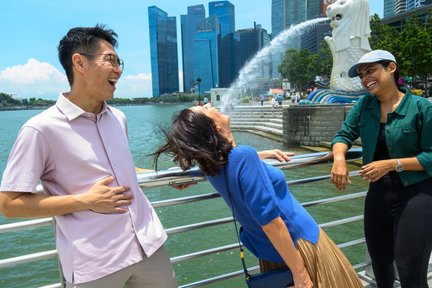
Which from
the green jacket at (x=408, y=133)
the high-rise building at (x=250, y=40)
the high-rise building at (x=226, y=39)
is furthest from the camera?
the high-rise building at (x=226, y=39)

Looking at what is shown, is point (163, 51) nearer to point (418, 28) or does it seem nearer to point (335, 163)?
point (418, 28)

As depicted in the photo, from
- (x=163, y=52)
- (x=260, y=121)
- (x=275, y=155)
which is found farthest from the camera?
(x=163, y=52)

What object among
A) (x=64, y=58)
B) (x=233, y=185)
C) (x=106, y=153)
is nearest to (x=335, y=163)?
(x=233, y=185)

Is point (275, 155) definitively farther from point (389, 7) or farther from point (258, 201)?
point (389, 7)

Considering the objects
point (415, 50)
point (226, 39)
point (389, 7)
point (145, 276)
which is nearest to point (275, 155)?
point (145, 276)

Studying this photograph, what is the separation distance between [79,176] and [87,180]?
0.11 feet

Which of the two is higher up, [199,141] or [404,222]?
[199,141]

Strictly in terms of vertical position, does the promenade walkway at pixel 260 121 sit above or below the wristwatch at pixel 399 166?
below

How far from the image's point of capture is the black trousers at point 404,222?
1859mm

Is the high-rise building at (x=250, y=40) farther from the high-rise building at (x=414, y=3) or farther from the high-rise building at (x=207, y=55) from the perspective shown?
the high-rise building at (x=414, y=3)

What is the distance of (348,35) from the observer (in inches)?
805

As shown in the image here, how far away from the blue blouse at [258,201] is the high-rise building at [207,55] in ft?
329

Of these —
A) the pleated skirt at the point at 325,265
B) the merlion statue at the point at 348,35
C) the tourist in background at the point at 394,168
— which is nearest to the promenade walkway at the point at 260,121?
the merlion statue at the point at 348,35

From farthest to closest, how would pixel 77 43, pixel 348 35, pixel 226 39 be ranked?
pixel 226 39, pixel 348 35, pixel 77 43
